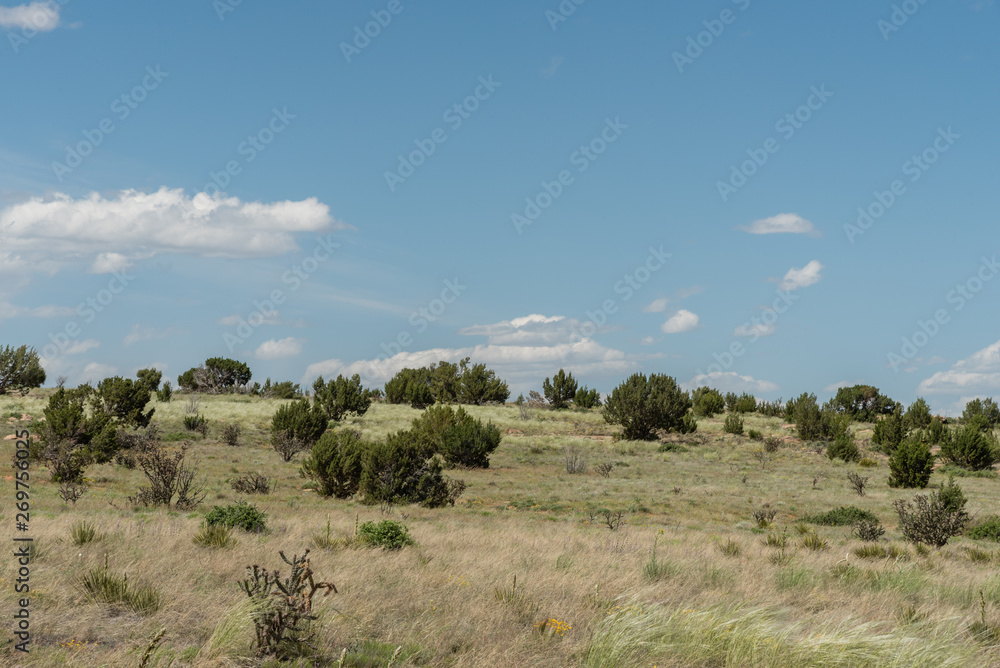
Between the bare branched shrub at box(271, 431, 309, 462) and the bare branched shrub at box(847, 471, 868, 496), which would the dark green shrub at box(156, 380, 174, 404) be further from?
the bare branched shrub at box(847, 471, 868, 496)

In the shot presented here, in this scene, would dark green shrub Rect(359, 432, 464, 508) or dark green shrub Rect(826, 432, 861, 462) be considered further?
dark green shrub Rect(826, 432, 861, 462)

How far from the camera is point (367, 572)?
763 cm

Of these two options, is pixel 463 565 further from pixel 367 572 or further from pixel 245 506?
pixel 245 506

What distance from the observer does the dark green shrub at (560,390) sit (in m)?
69.1

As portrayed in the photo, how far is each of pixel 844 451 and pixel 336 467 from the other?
30.1 meters

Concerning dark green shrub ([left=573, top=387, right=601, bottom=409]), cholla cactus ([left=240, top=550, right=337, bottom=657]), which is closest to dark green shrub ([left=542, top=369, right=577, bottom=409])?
dark green shrub ([left=573, top=387, right=601, bottom=409])

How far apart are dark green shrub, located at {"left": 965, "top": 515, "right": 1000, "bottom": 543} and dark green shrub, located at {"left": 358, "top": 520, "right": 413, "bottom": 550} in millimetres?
16519

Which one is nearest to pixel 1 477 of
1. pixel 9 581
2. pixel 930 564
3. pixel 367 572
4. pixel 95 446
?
pixel 95 446

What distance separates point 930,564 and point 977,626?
518cm

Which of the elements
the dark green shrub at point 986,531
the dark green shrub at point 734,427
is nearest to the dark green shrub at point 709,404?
the dark green shrub at point 734,427

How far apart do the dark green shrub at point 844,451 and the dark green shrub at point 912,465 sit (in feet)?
31.1

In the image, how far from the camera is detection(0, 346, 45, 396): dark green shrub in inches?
1984

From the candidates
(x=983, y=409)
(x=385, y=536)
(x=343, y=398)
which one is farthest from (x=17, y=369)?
(x=983, y=409)

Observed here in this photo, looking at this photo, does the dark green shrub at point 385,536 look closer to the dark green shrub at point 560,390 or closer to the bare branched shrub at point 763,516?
the bare branched shrub at point 763,516
